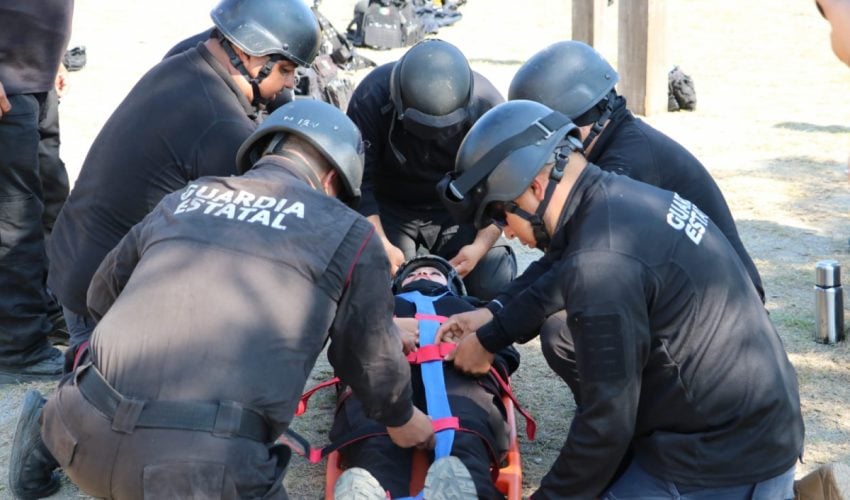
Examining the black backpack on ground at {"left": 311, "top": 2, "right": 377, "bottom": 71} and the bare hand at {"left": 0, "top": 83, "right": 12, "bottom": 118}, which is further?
the black backpack on ground at {"left": 311, "top": 2, "right": 377, "bottom": 71}

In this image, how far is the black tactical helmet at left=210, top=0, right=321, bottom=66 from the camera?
455 centimetres

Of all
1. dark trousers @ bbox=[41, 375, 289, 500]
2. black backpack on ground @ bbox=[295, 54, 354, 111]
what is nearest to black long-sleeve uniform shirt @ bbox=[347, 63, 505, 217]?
dark trousers @ bbox=[41, 375, 289, 500]

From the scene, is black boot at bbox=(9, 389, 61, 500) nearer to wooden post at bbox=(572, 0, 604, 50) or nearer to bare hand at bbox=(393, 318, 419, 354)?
bare hand at bbox=(393, 318, 419, 354)

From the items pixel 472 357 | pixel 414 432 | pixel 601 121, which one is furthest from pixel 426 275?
pixel 414 432

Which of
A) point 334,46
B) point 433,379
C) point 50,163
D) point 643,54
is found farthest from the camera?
point 334,46

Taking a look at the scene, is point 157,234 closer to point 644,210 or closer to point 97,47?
point 644,210

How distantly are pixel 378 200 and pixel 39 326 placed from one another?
2073 millimetres

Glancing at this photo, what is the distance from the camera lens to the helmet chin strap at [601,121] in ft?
15.1

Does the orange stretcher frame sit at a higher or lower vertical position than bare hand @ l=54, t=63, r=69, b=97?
lower

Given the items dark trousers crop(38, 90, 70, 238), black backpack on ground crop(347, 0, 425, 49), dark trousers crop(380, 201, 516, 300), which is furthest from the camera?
black backpack on ground crop(347, 0, 425, 49)

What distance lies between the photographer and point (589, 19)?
1140 centimetres

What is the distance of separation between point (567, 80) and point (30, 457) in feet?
9.13

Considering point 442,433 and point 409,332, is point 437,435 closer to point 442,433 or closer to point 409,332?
point 442,433

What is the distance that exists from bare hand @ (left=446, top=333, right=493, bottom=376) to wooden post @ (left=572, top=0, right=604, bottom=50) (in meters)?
7.63
